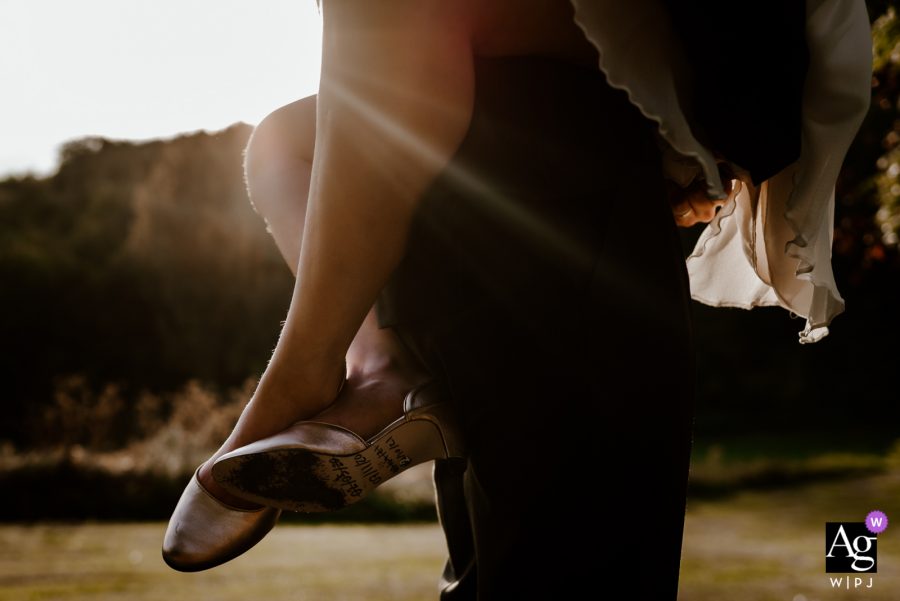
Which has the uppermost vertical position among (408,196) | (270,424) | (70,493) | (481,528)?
(408,196)

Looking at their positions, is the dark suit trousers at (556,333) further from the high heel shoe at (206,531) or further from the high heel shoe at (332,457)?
the high heel shoe at (206,531)

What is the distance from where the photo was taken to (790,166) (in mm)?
1087

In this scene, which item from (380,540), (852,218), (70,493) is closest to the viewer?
(852,218)

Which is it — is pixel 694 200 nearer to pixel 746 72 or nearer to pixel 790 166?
pixel 790 166

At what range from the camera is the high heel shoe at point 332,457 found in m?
0.86

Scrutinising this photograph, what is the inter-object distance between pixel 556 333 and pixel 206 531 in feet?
1.56

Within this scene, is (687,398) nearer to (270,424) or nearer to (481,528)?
(481,528)

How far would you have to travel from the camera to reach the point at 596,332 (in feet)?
3.04

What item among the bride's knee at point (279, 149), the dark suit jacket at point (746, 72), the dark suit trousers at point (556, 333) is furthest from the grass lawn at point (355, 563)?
the dark suit jacket at point (746, 72)

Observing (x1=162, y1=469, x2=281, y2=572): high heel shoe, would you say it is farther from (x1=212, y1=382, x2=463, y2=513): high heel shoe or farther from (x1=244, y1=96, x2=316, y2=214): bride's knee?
(x1=244, y1=96, x2=316, y2=214): bride's knee

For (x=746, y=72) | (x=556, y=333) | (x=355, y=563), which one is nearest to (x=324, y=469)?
(x=556, y=333)

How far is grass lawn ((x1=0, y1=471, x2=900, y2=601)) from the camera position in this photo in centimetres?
477

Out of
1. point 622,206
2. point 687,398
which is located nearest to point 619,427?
point 687,398

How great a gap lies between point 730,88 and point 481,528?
2.03ft
